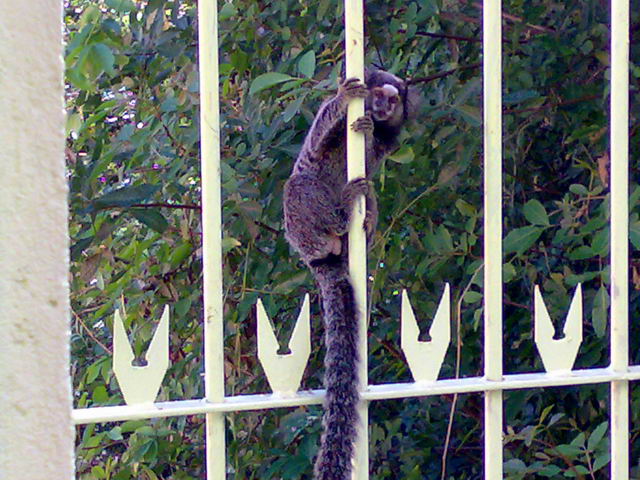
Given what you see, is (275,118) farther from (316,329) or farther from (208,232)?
(208,232)

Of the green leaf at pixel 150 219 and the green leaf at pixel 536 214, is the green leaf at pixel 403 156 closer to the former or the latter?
the green leaf at pixel 536 214

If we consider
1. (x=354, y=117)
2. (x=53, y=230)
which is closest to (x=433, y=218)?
(x=354, y=117)

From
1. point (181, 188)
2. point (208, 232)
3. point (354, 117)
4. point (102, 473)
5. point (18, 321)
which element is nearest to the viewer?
point (18, 321)

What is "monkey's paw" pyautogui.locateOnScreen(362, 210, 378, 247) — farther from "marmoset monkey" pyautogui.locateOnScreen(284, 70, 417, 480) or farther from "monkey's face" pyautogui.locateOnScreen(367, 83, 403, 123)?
"monkey's face" pyautogui.locateOnScreen(367, 83, 403, 123)

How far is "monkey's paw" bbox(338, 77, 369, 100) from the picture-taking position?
4.88ft

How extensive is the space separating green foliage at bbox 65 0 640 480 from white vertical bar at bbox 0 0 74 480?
3.50 feet

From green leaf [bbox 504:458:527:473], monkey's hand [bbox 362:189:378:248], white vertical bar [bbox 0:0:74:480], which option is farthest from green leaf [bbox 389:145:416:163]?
white vertical bar [bbox 0:0:74:480]

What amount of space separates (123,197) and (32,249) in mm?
969

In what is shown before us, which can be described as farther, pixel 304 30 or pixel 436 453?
pixel 436 453

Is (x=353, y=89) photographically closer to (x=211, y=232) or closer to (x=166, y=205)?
(x=211, y=232)

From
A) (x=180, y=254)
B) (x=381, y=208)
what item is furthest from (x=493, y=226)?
(x=180, y=254)

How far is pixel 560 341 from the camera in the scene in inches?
61.7

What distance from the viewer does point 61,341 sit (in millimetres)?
943

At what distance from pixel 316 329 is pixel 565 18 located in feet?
3.34
